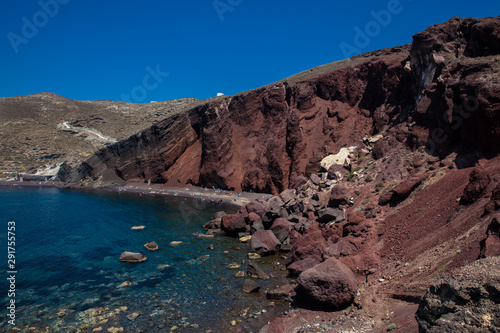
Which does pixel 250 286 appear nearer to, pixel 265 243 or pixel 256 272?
pixel 256 272

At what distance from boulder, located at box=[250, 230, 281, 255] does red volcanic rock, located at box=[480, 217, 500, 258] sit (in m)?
16.7

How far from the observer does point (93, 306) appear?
1636 cm

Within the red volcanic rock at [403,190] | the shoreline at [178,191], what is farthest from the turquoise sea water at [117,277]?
the shoreline at [178,191]

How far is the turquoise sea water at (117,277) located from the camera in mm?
15148

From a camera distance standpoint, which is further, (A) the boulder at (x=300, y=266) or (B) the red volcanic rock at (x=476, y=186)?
(A) the boulder at (x=300, y=266)

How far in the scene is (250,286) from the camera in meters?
18.2

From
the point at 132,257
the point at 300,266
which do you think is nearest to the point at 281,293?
the point at 300,266

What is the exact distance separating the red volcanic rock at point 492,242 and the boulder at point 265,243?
16715 mm

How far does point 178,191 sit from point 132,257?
43051mm

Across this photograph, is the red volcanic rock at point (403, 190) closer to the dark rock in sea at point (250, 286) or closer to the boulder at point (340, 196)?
the boulder at point (340, 196)

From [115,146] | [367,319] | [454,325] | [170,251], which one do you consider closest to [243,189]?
[170,251]

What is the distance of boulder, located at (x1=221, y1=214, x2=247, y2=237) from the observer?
31516mm

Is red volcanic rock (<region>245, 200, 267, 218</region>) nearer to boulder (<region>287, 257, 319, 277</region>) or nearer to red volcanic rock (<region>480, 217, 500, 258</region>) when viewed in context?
boulder (<region>287, 257, 319, 277</region>)

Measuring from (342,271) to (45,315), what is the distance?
15.2m
